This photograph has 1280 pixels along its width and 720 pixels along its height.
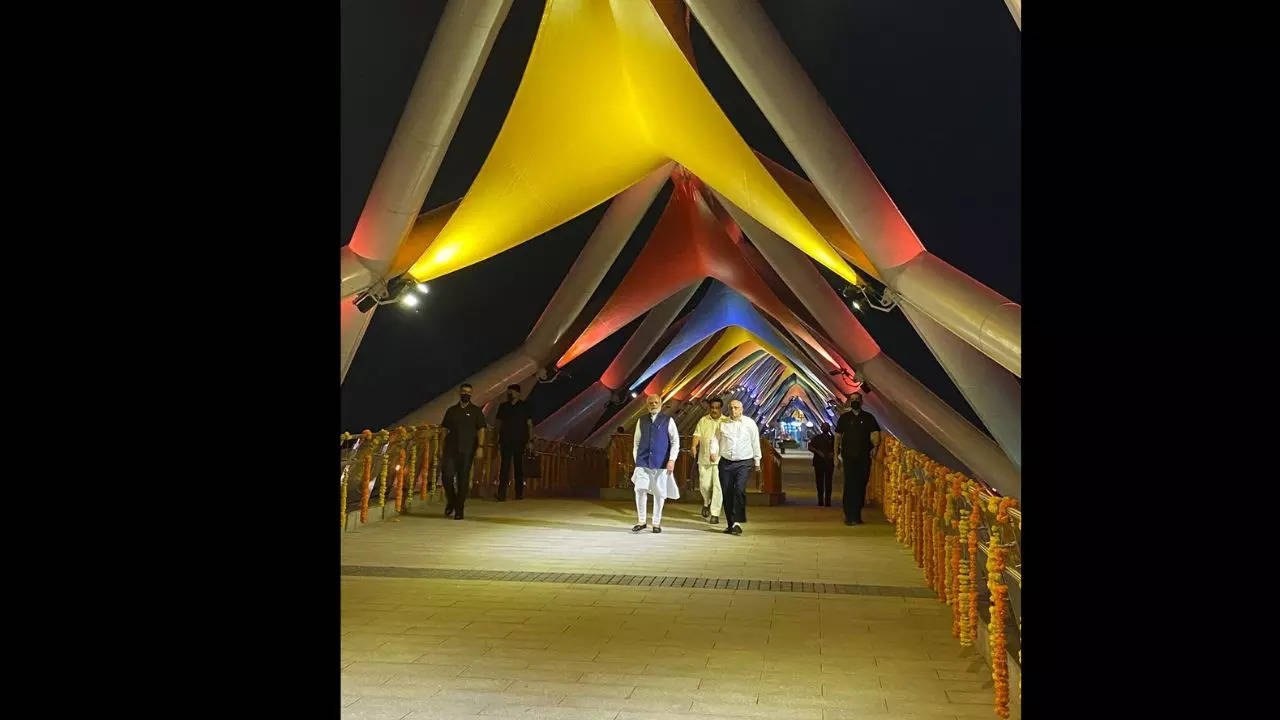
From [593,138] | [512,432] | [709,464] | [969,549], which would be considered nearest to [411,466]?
[512,432]

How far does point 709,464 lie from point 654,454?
3.93ft

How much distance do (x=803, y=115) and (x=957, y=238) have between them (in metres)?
1.80

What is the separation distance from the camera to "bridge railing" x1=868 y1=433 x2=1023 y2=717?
423 cm

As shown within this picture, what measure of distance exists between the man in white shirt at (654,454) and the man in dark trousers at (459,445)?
1.81m

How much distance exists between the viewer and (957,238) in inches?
363

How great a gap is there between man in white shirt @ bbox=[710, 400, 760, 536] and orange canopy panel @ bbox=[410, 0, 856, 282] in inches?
75.5

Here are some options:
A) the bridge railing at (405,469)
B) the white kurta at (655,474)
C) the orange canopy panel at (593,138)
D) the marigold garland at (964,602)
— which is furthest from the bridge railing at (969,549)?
the bridge railing at (405,469)

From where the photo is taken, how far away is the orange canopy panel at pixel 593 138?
10.0 m

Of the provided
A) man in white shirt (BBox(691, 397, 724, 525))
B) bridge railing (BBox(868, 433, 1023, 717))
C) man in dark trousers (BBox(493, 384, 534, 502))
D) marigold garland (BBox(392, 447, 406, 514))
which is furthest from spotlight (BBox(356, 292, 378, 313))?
bridge railing (BBox(868, 433, 1023, 717))

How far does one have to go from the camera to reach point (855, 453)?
35.5ft

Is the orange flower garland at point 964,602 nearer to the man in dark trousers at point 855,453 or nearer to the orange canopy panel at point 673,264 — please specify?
the man in dark trousers at point 855,453

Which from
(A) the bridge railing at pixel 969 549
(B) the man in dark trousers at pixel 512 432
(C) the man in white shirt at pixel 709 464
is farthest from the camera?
(B) the man in dark trousers at pixel 512 432
